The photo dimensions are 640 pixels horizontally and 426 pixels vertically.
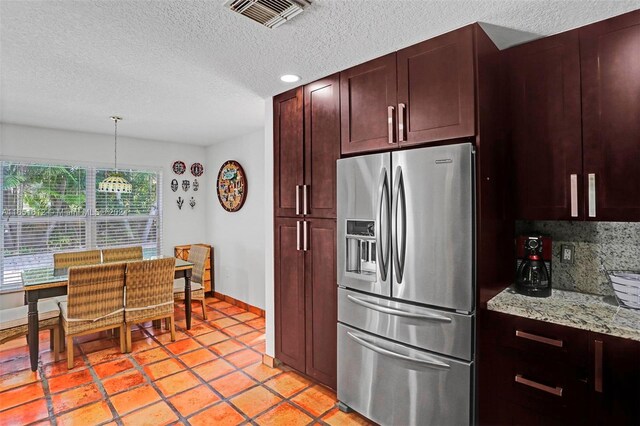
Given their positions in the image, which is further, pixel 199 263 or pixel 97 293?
pixel 199 263

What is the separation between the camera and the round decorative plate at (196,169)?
536cm

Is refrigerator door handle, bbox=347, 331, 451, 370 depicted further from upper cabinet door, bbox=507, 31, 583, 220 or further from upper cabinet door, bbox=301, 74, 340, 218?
upper cabinet door, bbox=507, 31, 583, 220

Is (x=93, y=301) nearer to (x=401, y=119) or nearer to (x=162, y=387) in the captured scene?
(x=162, y=387)

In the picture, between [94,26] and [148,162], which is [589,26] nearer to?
[94,26]

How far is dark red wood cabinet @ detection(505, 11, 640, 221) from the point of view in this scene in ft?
5.65

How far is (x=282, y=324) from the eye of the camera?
288 centimetres

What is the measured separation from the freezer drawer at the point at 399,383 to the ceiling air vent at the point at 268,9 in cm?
189

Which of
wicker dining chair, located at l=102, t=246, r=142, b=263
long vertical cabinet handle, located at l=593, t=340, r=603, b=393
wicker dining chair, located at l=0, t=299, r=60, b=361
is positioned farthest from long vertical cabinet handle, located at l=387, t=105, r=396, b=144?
wicker dining chair, located at l=102, t=246, r=142, b=263

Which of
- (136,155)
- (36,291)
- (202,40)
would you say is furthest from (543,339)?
(136,155)

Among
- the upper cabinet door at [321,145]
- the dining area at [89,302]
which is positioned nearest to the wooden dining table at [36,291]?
the dining area at [89,302]

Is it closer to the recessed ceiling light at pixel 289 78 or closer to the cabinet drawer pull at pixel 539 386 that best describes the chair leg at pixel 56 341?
the recessed ceiling light at pixel 289 78

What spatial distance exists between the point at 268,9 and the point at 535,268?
205cm

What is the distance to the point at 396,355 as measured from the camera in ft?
6.48

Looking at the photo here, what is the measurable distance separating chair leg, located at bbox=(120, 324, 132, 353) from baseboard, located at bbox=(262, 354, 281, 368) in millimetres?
1354
